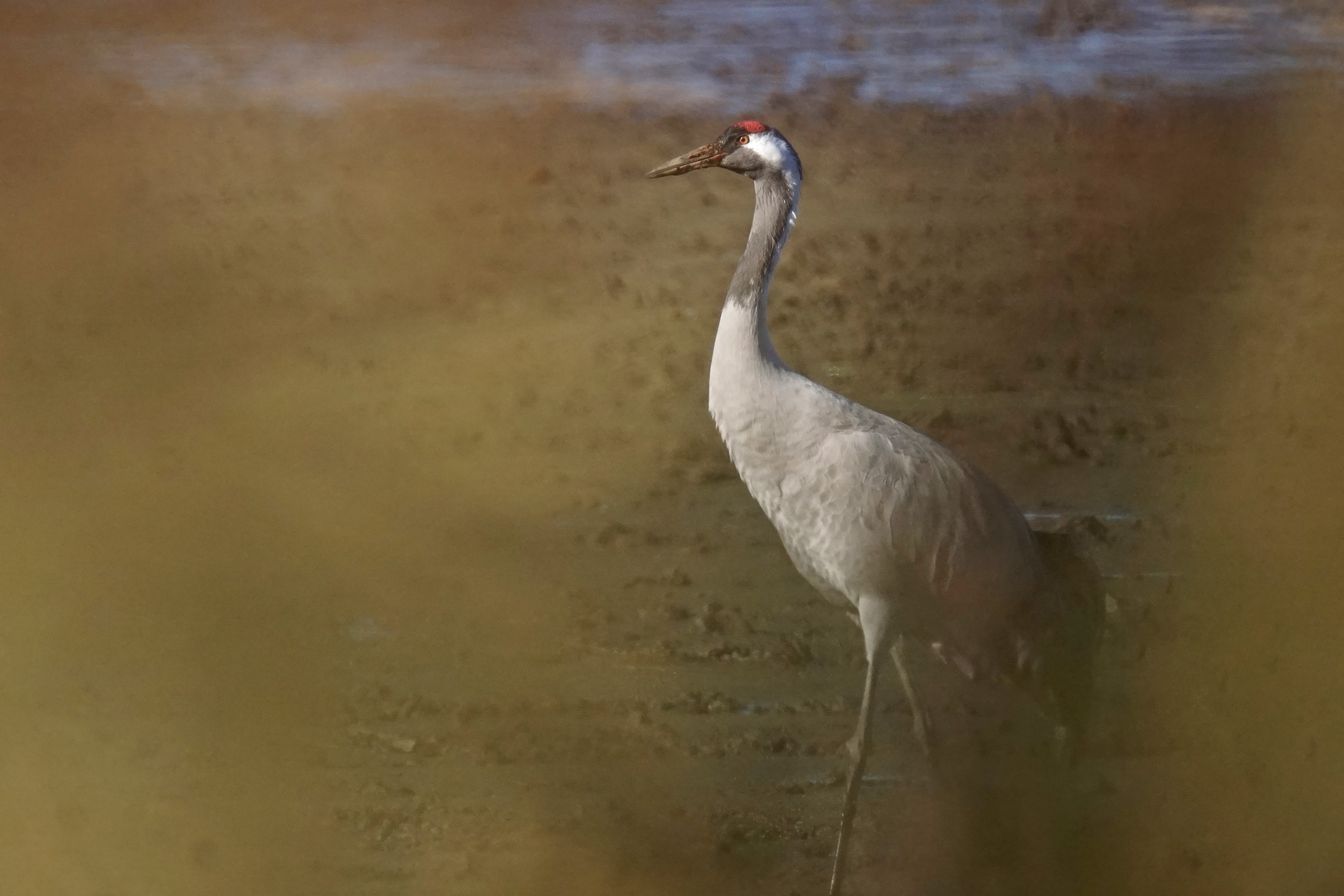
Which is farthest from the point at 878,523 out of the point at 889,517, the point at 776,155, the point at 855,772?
the point at 776,155

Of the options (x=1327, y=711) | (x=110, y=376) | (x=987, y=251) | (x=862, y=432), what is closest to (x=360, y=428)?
(x=110, y=376)

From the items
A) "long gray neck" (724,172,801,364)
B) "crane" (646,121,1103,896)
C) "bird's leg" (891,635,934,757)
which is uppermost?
"long gray neck" (724,172,801,364)

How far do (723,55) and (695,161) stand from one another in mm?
1355

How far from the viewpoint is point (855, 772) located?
1.93 meters

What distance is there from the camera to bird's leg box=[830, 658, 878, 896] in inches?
75.2

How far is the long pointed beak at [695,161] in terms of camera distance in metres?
2.18

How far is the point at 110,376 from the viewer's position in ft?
11.2

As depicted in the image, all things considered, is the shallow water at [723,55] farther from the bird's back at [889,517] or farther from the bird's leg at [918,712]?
the bird's leg at [918,712]

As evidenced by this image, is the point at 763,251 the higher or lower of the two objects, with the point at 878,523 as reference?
higher

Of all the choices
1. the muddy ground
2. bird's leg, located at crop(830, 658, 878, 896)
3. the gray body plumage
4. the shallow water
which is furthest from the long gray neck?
the shallow water

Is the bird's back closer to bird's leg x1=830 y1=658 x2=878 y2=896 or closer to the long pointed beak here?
bird's leg x1=830 y1=658 x2=878 y2=896

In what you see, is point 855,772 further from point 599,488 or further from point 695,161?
point 599,488

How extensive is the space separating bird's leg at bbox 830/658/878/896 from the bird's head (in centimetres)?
83

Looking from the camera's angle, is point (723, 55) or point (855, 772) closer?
point (855, 772)
